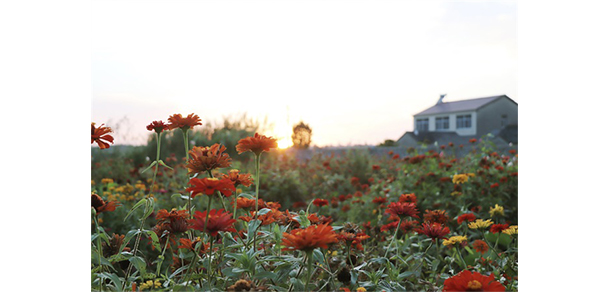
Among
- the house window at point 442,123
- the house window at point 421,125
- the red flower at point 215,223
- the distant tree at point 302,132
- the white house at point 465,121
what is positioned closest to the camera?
the red flower at point 215,223

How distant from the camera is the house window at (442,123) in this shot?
52.9 ft

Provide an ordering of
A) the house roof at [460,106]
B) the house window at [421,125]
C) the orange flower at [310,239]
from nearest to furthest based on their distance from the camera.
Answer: the orange flower at [310,239]
the house roof at [460,106]
the house window at [421,125]

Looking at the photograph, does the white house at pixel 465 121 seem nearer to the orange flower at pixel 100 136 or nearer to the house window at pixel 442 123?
the house window at pixel 442 123

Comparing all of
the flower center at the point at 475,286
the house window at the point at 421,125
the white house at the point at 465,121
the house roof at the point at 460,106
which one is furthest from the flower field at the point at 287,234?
the house window at the point at 421,125

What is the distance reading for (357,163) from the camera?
5480 millimetres

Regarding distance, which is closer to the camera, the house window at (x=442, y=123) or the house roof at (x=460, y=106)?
the house roof at (x=460, y=106)

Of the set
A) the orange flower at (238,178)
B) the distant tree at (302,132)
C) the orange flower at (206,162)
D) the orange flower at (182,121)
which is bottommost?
the orange flower at (238,178)

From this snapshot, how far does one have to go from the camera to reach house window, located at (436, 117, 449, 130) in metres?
16.1

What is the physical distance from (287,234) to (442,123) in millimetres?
16371
